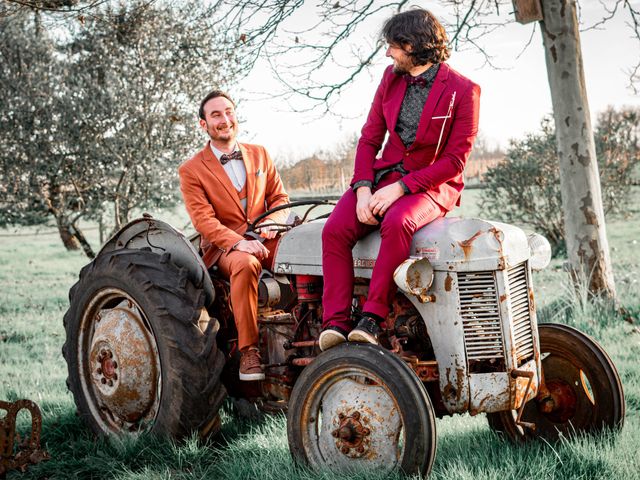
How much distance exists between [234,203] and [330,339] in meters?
1.49

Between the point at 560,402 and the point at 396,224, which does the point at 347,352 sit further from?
the point at 560,402

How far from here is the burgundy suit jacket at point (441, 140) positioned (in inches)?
145

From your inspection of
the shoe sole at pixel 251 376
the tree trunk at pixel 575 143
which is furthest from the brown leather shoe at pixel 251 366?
the tree trunk at pixel 575 143

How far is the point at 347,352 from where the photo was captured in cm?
333

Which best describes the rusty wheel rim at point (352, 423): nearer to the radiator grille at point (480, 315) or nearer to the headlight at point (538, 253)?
→ the radiator grille at point (480, 315)

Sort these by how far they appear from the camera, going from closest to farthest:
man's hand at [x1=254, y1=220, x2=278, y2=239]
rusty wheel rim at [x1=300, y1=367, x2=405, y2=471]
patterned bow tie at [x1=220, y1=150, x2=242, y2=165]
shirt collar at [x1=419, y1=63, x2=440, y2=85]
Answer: rusty wheel rim at [x1=300, y1=367, x2=405, y2=471], shirt collar at [x1=419, y1=63, x2=440, y2=85], man's hand at [x1=254, y1=220, x2=278, y2=239], patterned bow tie at [x1=220, y1=150, x2=242, y2=165]

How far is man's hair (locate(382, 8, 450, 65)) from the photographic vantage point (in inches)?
147

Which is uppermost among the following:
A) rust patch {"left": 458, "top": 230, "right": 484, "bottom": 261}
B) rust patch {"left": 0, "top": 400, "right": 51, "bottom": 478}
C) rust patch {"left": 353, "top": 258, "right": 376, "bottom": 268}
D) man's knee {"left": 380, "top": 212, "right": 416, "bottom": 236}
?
man's knee {"left": 380, "top": 212, "right": 416, "bottom": 236}

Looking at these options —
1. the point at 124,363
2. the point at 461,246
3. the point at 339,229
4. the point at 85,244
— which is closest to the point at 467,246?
the point at 461,246

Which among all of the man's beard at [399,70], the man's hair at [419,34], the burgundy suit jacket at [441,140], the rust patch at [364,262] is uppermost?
the man's hair at [419,34]

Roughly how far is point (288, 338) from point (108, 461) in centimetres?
123

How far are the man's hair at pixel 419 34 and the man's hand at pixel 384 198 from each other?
26.7 inches

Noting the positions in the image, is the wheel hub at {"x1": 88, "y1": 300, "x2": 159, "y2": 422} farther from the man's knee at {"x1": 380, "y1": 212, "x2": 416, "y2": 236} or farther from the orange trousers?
the man's knee at {"x1": 380, "y1": 212, "x2": 416, "y2": 236}

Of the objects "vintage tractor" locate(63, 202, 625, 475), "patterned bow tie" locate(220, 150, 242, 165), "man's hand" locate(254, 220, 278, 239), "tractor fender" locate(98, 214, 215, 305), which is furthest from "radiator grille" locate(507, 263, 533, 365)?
"patterned bow tie" locate(220, 150, 242, 165)
